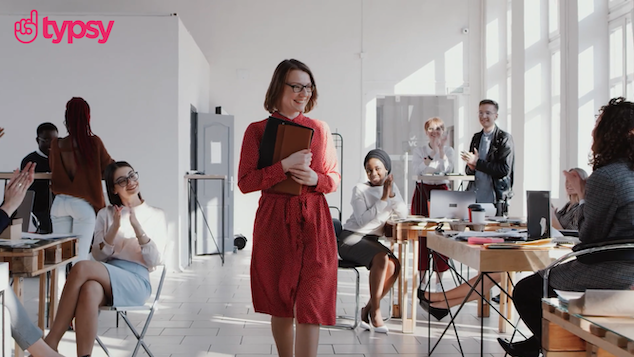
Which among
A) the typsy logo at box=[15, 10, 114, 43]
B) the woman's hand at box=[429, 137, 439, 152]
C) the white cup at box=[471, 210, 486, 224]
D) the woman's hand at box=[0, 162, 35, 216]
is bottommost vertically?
the white cup at box=[471, 210, 486, 224]

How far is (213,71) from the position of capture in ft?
36.3

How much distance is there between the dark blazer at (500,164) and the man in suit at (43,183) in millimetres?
4021

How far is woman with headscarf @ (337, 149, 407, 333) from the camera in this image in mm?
4609

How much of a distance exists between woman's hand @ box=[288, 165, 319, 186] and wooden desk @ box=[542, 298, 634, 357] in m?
1.11

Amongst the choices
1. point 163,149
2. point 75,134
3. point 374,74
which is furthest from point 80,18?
point 374,74

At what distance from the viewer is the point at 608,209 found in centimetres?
256

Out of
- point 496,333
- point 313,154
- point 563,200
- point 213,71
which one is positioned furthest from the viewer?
point 213,71

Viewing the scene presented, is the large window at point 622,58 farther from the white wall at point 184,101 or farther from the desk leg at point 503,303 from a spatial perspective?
the white wall at point 184,101

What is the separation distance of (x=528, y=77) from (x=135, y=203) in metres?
5.94

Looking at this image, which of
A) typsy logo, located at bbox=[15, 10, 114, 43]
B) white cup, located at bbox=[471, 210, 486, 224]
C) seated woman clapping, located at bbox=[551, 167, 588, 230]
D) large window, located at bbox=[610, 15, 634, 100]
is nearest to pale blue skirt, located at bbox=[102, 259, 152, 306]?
white cup, located at bbox=[471, 210, 486, 224]

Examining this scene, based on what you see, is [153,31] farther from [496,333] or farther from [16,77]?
[496,333]

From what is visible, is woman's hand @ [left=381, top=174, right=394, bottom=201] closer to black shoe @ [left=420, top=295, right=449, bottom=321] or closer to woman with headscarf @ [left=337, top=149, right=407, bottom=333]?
woman with headscarf @ [left=337, top=149, right=407, bottom=333]

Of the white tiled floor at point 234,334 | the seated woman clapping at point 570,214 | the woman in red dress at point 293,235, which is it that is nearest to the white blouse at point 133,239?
the white tiled floor at point 234,334

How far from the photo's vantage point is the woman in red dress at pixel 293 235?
8.68ft
